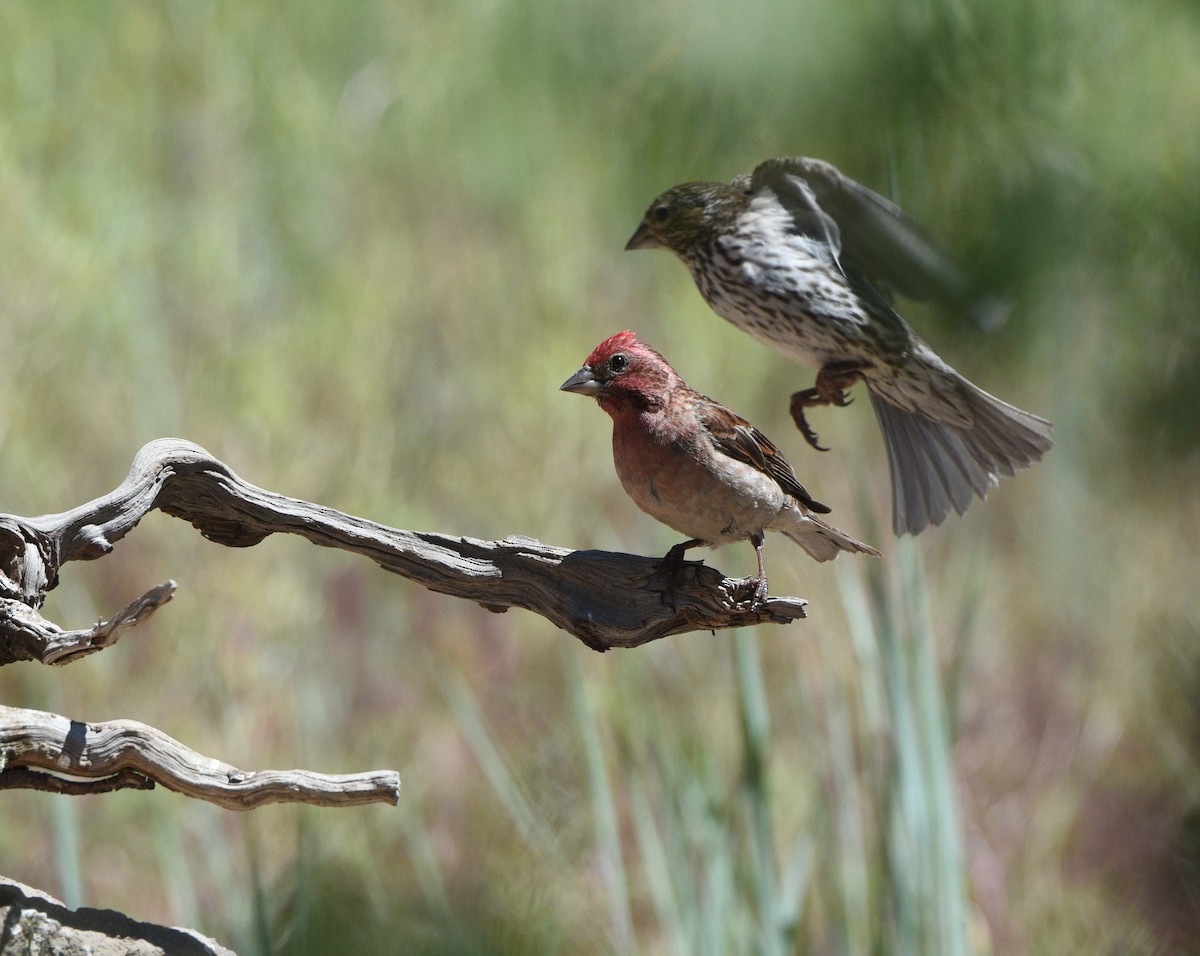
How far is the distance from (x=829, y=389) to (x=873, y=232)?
359 millimetres

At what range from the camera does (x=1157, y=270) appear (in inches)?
86.0

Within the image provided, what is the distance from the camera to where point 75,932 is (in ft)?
6.47

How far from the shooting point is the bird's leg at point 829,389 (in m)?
2.29

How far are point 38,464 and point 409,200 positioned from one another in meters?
3.13

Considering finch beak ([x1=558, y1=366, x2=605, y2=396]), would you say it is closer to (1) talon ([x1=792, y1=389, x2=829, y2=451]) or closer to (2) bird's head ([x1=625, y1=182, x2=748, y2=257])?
(2) bird's head ([x1=625, y1=182, x2=748, y2=257])

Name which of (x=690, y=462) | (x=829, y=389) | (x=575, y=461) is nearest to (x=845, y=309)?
(x=829, y=389)

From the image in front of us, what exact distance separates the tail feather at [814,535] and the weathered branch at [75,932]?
139cm

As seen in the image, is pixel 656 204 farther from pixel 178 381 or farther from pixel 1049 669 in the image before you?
pixel 1049 669

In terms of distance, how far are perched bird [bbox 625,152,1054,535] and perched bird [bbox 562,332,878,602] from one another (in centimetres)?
22

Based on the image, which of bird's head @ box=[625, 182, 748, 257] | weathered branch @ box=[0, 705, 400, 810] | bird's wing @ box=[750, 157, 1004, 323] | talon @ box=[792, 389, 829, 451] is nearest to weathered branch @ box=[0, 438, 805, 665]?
weathered branch @ box=[0, 705, 400, 810]

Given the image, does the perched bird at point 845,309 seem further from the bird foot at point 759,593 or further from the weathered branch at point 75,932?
the weathered branch at point 75,932

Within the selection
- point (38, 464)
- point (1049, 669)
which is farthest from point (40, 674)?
point (1049, 669)

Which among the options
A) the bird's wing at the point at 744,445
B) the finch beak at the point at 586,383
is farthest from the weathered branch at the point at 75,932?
the bird's wing at the point at 744,445

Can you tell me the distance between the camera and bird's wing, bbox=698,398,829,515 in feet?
8.98
